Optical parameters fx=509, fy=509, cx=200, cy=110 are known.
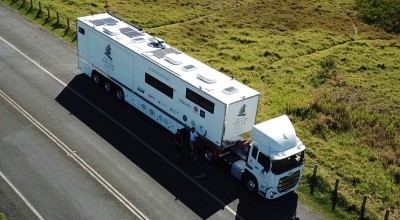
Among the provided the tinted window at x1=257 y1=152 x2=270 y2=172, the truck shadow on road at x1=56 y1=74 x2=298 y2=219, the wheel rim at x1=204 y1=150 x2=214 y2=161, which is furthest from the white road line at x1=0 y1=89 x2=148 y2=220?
the tinted window at x1=257 y1=152 x2=270 y2=172

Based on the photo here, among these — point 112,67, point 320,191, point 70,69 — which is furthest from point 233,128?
point 70,69

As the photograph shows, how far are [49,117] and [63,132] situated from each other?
188 centimetres

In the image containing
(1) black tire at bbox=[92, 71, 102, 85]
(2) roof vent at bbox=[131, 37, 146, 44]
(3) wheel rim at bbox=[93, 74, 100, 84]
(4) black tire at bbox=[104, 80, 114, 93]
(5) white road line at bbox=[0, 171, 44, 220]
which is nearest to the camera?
(5) white road line at bbox=[0, 171, 44, 220]

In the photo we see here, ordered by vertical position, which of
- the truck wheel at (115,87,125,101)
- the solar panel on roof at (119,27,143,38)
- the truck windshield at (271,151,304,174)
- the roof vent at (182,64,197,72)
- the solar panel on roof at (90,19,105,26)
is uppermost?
the solar panel on roof at (90,19,105,26)

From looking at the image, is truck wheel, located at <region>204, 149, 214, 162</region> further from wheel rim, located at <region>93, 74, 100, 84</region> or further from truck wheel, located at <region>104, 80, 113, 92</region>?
wheel rim, located at <region>93, 74, 100, 84</region>

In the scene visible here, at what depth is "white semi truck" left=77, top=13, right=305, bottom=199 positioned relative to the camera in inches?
918

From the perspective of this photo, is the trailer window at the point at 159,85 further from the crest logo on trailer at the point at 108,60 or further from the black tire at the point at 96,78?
the black tire at the point at 96,78

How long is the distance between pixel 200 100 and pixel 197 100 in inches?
10.0

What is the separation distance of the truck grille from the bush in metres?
29.2

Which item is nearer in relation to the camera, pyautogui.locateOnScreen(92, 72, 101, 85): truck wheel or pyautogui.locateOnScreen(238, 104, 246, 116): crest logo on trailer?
pyautogui.locateOnScreen(238, 104, 246, 116): crest logo on trailer

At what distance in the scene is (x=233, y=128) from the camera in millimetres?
25141

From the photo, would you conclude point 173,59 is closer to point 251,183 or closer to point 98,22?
point 98,22

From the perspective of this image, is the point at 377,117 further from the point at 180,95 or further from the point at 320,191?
the point at 180,95

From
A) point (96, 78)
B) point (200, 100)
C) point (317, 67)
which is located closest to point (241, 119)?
point (200, 100)
